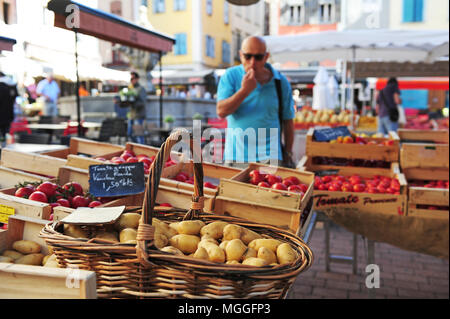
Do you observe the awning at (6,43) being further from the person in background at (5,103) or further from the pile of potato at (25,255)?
the person in background at (5,103)

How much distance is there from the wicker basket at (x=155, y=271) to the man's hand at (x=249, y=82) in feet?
5.63

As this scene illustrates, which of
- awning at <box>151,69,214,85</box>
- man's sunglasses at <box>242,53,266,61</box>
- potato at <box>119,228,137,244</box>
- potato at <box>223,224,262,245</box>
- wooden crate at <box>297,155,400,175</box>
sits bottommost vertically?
wooden crate at <box>297,155,400,175</box>

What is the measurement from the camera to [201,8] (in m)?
27.5

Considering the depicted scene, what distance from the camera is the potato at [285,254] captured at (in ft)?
4.22

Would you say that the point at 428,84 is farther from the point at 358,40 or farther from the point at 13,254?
the point at 13,254

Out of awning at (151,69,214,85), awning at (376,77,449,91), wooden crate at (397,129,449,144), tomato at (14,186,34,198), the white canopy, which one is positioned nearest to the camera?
tomato at (14,186,34,198)

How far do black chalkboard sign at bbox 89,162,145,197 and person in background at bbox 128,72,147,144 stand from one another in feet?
25.7

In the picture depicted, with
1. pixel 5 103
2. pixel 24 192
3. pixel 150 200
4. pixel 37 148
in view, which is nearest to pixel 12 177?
pixel 24 192

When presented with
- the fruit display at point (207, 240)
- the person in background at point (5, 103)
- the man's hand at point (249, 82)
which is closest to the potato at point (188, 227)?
the fruit display at point (207, 240)

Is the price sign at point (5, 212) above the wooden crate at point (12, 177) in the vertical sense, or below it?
below

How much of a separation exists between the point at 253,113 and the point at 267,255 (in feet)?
6.39

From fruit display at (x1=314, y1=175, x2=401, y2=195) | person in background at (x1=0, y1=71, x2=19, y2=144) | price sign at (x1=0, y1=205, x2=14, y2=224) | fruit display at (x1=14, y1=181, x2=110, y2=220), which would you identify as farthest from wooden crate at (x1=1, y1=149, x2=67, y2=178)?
person in background at (x1=0, y1=71, x2=19, y2=144)

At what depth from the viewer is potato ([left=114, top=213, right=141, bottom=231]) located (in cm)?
144

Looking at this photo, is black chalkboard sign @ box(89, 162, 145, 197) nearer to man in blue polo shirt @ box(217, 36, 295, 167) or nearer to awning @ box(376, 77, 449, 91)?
man in blue polo shirt @ box(217, 36, 295, 167)
